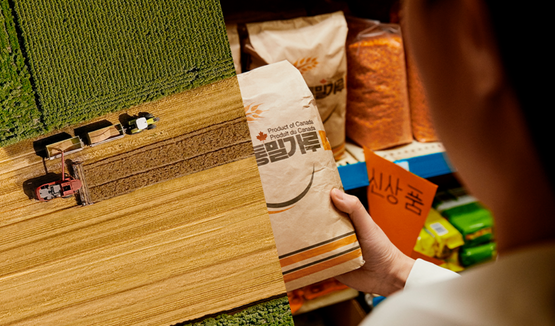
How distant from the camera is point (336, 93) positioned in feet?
3.24

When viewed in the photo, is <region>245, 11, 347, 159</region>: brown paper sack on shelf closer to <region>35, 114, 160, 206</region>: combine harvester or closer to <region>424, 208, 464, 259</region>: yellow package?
<region>35, 114, 160, 206</region>: combine harvester

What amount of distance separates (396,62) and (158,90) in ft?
2.65

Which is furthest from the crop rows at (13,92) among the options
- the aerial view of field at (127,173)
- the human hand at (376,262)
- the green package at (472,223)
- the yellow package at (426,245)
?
the green package at (472,223)

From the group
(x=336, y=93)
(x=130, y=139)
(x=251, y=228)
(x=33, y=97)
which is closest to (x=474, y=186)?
(x=251, y=228)

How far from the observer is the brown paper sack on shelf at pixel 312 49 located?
877 mm

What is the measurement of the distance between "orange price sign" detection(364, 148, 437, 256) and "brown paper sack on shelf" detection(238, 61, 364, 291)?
0.90 feet

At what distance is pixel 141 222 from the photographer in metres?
0.50

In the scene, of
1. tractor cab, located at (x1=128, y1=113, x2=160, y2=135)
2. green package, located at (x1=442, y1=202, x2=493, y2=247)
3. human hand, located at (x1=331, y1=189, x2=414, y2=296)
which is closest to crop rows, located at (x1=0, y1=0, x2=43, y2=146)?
tractor cab, located at (x1=128, y1=113, x2=160, y2=135)

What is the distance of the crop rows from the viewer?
0.44m

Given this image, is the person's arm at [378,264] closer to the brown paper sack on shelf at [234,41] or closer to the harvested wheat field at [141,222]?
the harvested wheat field at [141,222]

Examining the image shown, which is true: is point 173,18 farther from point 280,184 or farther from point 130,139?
point 280,184

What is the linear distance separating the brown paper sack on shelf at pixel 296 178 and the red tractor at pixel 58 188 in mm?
272

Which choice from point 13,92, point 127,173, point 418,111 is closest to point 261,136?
point 127,173

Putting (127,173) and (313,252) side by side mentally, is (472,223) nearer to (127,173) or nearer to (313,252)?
(313,252)
